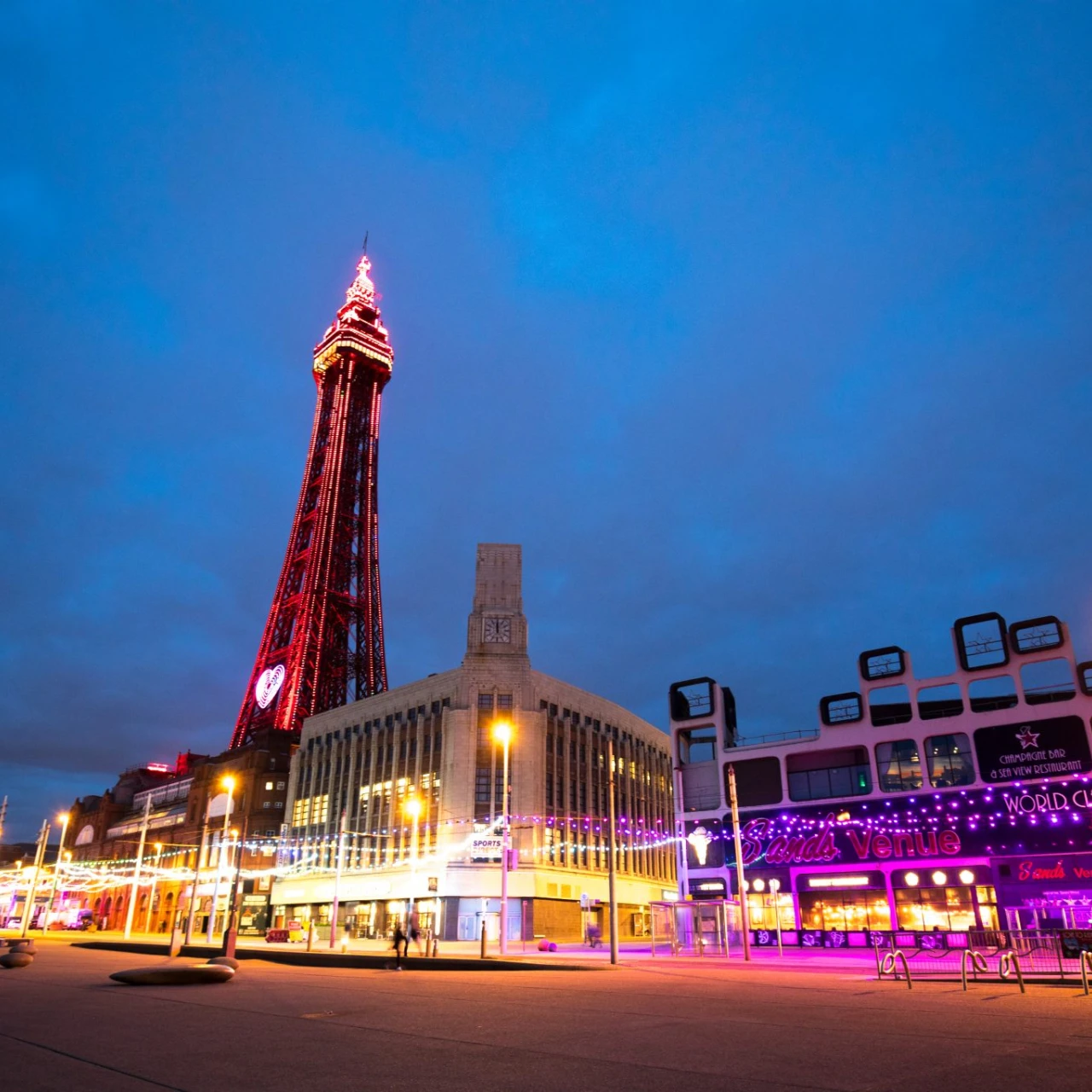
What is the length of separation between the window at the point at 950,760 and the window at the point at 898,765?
71 centimetres

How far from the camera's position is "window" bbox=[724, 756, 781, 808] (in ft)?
167

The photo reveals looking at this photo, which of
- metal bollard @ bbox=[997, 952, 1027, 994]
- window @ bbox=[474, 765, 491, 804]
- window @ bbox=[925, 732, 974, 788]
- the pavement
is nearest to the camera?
the pavement

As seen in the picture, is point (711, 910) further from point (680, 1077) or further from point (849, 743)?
point (680, 1077)

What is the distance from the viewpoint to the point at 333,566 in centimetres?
12512

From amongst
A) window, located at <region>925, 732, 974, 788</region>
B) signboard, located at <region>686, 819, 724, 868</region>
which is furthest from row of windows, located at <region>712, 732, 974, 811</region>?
signboard, located at <region>686, 819, 724, 868</region>

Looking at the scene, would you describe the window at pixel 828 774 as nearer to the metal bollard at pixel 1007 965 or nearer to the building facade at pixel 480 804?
the building facade at pixel 480 804

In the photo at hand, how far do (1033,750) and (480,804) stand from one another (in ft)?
137

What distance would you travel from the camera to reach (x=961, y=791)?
44562 millimetres

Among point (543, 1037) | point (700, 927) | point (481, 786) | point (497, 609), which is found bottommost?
point (543, 1037)

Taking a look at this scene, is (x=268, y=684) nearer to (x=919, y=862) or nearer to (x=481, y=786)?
(x=481, y=786)

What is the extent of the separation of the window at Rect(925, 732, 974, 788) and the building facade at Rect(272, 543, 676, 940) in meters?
25.4

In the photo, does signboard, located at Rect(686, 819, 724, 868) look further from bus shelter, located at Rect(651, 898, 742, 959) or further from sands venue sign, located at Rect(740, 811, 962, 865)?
bus shelter, located at Rect(651, 898, 742, 959)

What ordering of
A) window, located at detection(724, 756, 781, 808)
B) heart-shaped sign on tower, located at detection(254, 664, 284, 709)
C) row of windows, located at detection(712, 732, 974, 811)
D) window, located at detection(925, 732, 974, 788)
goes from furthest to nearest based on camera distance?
heart-shaped sign on tower, located at detection(254, 664, 284, 709)
window, located at detection(724, 756, 781, 808)
row of windows, located at detection(712, 732, 974, 811)
window, located at detection(925, 732, 974, 788)

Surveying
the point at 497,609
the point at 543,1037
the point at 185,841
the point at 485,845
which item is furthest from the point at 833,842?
the point at 185,841
